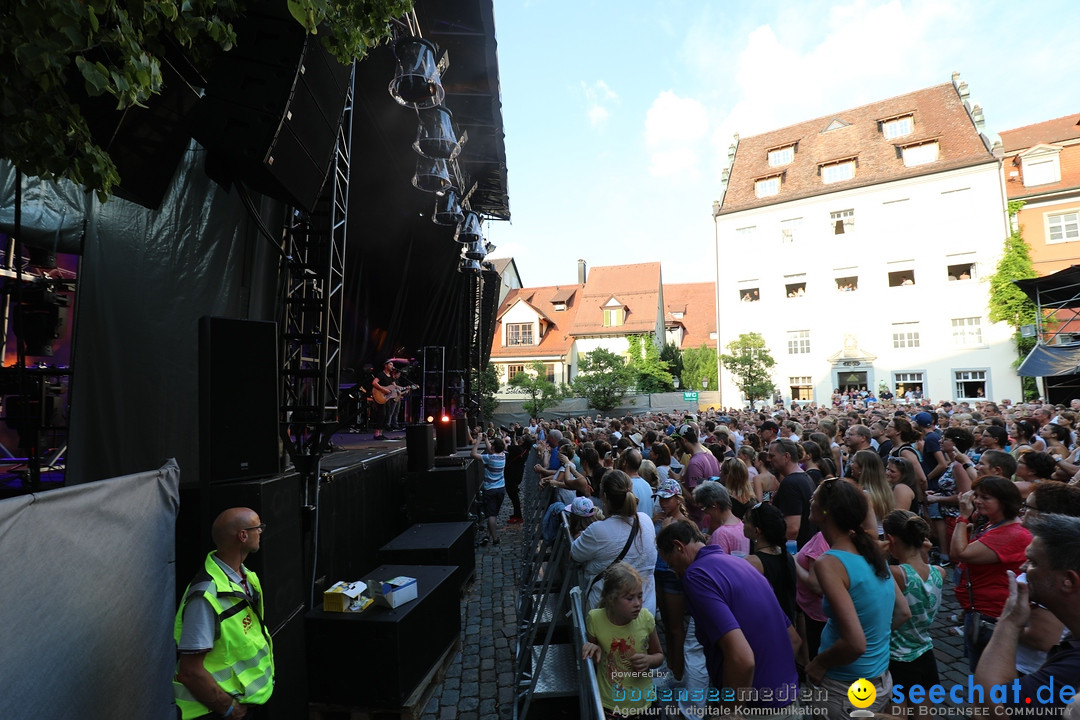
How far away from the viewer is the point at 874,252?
31.0 metres

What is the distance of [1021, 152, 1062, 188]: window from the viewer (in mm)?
28938

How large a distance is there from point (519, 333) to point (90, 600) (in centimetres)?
3889

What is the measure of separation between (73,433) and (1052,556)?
612 centimetres

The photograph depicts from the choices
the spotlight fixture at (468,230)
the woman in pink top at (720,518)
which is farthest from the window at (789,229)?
the woman in pink top at (720,518)

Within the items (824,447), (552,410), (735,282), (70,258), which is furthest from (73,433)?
(735,282)

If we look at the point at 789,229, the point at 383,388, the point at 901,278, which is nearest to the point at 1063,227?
the point at 901,278

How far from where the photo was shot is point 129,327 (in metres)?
4.55

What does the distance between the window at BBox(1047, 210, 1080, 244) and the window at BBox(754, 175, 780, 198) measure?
46.2 feet

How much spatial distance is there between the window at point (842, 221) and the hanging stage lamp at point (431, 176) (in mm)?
31462

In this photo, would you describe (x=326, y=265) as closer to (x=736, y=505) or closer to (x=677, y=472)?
(x=736, y=505)

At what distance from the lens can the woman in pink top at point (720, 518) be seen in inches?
144

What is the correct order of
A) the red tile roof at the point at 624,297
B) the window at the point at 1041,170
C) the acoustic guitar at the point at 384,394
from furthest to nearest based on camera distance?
the red tile roof at the point at 624,297 < the window at the point at 1041,170 < the acoustic guitar at the point at 384,394

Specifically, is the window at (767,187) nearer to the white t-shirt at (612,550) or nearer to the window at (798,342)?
the window at (798,342)

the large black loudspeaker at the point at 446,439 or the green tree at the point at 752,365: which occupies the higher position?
the green tree at the point at 752,365
